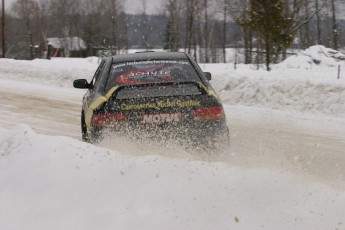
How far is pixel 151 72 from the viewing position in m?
6.18

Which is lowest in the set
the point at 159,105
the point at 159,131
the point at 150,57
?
the point at 159,131

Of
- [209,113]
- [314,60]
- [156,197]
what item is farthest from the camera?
[314,60]

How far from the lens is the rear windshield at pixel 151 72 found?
6039 mm

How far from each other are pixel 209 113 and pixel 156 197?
193 cm

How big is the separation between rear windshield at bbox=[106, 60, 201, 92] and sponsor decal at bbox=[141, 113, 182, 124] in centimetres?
83

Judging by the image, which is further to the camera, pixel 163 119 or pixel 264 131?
pixel 264 131

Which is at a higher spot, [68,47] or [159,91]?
[68,47]

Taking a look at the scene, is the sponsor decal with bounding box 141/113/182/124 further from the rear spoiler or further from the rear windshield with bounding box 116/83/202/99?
the rear spoiler

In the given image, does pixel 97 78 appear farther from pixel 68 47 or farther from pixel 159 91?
pixel 68 47

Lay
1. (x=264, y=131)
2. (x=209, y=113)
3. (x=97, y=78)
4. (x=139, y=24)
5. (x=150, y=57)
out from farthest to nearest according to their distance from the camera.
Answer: (x=139, y=24), (x=264, y=131), (x=97, y=78), (x=150, y=57), (x=209, y=113)

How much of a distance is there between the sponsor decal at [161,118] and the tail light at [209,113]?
19cm

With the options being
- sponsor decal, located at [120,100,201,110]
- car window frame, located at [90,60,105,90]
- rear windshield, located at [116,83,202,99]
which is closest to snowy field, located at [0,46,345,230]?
sponsor decal, located at [120,100,201,110]

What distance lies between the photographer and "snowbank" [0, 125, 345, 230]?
132 inches

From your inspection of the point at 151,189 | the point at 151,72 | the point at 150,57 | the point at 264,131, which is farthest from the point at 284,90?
the point at 151,189
